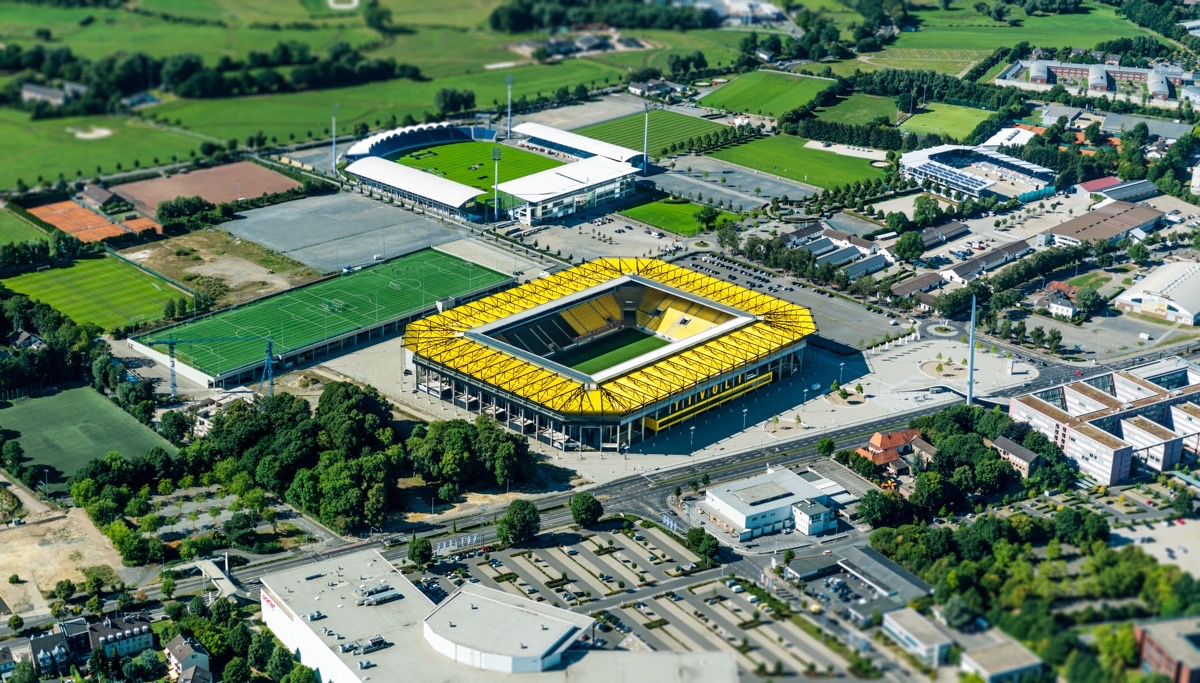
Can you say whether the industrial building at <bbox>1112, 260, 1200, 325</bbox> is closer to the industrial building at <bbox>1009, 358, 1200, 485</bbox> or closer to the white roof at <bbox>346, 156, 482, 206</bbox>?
the industrial building at <bbox>1009, 358, 1200, 485</bbox>

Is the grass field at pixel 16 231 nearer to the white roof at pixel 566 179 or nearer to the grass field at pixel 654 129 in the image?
the white roof at pixel 566 179

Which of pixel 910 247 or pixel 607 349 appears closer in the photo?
pixel 607 349

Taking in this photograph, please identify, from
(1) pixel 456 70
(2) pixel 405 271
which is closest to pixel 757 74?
(1) pixel 456 70

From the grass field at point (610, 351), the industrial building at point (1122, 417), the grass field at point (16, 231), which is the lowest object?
the grass field at point (610, 351)

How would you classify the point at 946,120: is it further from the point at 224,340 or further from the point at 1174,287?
the point at 224,340

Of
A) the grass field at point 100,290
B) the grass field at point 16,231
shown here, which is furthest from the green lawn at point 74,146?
the grass field at point 100,290

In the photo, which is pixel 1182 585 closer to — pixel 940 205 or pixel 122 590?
pixel 122 590

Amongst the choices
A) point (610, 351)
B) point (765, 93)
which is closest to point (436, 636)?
point (610, 351)
